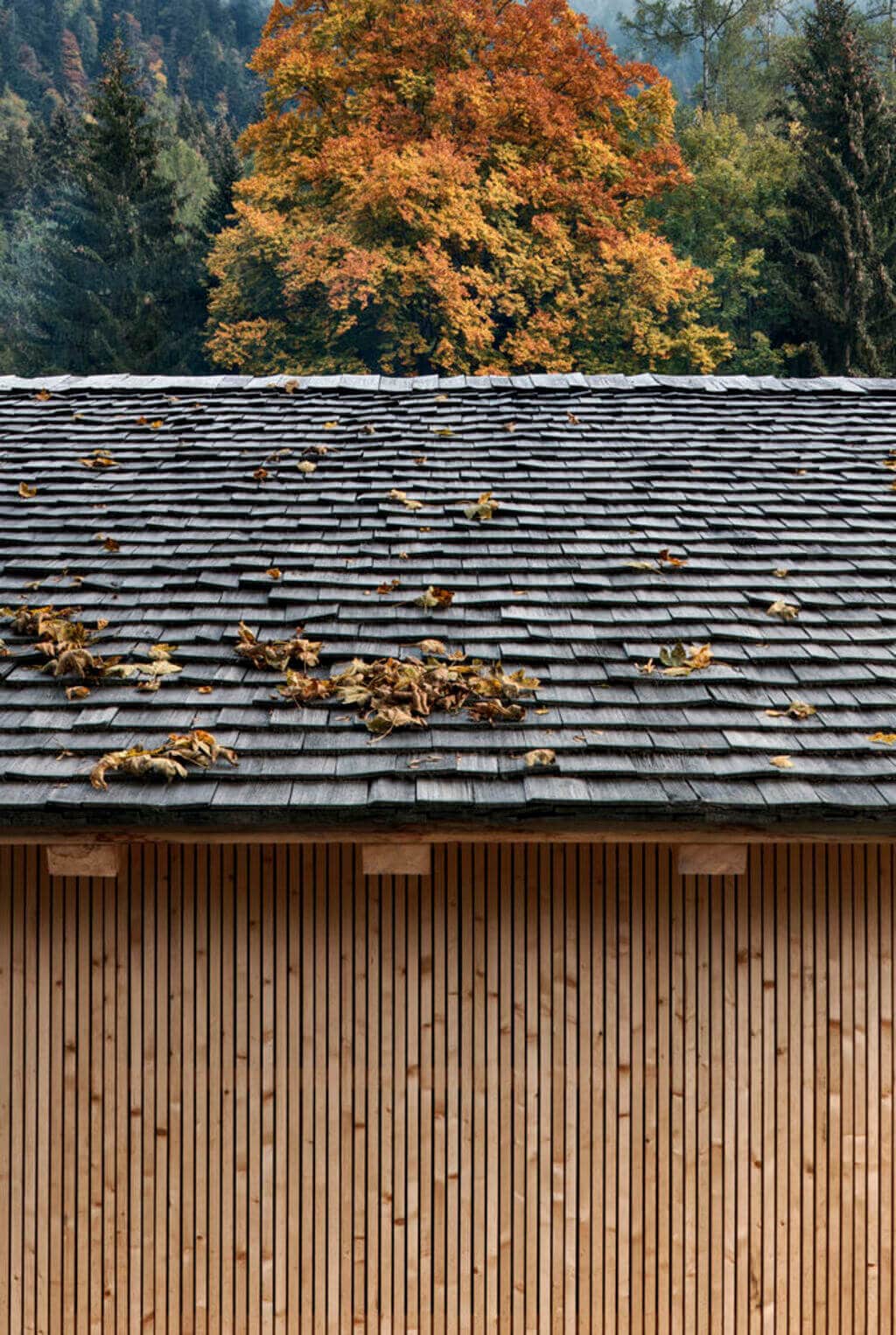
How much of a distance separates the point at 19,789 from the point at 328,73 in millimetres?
23007

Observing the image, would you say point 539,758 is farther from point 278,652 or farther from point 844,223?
point 844,223

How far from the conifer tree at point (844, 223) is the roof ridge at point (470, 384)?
1645cm

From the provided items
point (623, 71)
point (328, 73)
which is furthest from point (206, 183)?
point (623, 71)

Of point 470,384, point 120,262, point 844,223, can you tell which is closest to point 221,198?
point 120,262

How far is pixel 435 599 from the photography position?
4.14m

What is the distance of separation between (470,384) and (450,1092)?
4.60 meters

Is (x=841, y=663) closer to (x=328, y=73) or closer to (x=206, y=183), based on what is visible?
(x=328, y=73)

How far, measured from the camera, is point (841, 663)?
3752mm

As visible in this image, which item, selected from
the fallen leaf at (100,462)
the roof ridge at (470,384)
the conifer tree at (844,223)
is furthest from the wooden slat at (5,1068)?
the conifer tree at (844,223)

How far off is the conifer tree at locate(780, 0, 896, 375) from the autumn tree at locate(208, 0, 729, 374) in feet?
8.70

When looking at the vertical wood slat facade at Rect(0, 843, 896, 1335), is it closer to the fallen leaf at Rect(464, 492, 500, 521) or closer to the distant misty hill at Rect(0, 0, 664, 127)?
the fallen leaf at Rect(464, 492, 500, 521)

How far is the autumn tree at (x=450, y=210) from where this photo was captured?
19.9 m

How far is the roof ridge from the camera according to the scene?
6.55 meters

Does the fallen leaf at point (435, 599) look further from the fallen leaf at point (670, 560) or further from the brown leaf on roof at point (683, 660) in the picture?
the fallen leaf at point (670, 560)
